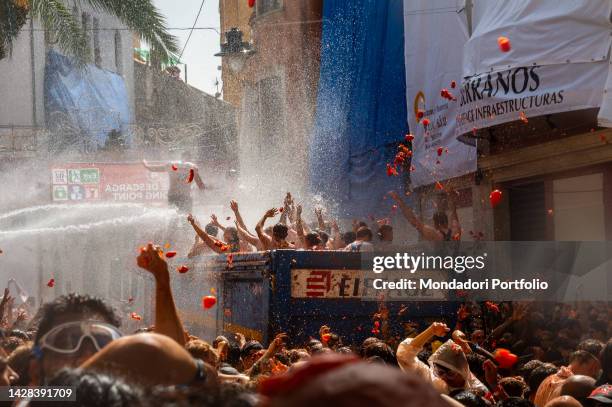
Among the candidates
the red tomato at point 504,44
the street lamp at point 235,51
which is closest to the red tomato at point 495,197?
the red tomato at point 504,44

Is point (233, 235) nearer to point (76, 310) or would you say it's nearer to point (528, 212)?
point (528, 212)

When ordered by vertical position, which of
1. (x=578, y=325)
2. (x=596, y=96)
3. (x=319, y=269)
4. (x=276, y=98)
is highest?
(x=276, y=98)

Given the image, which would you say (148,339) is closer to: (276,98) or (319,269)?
(319,269)

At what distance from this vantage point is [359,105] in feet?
55.8

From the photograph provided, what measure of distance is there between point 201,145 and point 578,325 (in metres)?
19.5

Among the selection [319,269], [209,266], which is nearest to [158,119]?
[209,266]

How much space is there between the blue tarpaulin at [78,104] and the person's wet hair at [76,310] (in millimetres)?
24464

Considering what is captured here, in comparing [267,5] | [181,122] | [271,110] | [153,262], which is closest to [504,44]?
[153,262]

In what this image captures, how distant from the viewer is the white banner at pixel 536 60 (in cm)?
991

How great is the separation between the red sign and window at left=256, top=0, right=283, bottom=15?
5.23 m

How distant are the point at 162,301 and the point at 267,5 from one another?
929 inches

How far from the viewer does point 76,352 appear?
2.73 metres

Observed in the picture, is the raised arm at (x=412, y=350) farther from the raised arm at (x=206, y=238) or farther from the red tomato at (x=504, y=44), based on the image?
the red tomato at (x=504, y=44)

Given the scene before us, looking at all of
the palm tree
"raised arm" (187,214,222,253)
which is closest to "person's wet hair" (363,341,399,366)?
"raised arm" (187,214,222,253)
